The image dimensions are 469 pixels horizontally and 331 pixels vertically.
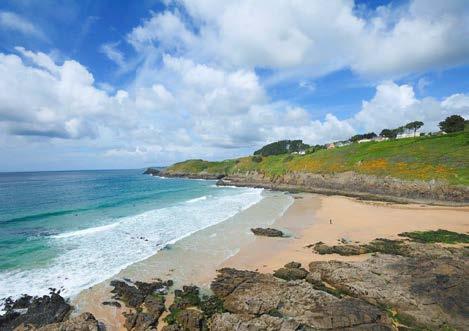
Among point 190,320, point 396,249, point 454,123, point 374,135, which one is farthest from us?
point 374,135

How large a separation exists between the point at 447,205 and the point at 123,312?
4828 centimetres

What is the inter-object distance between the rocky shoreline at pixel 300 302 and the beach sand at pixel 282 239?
132 centimetres

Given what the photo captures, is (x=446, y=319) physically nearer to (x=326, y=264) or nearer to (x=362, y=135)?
(x=326, y=264)

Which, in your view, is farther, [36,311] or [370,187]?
[370,187]

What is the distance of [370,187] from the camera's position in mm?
59375

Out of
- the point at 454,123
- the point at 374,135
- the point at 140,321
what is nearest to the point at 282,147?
the point at 374,135

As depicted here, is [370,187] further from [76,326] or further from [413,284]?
[76,326]

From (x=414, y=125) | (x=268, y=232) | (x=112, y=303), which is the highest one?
(x=414, y=125)

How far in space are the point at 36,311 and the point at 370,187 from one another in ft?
190

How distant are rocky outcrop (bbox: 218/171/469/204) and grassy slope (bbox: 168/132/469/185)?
179 cm

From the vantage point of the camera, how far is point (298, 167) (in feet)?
282

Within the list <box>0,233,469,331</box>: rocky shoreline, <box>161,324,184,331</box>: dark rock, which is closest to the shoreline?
<box>0,233,469,331</box>: rocky shoreline

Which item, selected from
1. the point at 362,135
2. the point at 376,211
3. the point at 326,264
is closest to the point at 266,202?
the point at 376,211

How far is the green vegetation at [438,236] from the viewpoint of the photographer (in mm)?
25755
